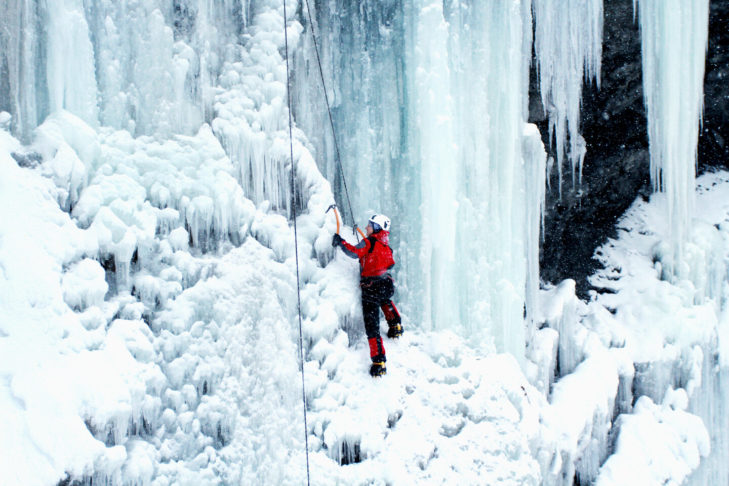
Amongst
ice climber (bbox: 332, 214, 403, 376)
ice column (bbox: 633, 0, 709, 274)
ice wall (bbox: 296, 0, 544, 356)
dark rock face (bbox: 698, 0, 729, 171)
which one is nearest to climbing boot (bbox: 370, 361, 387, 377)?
ice climber (bbox: 332, 214, 403, 376)

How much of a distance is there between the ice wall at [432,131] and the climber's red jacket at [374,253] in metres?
0.45

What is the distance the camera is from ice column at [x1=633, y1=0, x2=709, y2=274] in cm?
585

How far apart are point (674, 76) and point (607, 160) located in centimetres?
141

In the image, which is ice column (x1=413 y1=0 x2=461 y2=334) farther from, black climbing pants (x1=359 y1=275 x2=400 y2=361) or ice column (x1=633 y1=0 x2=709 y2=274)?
ice column (x1=633 y1=0 x2=709 y2=274)

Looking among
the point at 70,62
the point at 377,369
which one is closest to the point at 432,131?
the point at 377,369

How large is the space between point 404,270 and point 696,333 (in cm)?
364

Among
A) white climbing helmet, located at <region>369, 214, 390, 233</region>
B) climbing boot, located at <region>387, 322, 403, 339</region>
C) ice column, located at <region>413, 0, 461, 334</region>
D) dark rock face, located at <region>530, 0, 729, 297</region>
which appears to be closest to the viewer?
white climbing helmet, located at <region>369, 214, 390, 233</region>

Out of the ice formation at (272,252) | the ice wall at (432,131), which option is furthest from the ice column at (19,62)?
the ice wall at (432,131)

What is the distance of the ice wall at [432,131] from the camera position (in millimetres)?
4684

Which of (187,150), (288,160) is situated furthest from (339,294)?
(187,150)

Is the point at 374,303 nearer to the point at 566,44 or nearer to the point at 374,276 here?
the point at 374,276

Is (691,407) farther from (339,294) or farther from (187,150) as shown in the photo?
(187,150)

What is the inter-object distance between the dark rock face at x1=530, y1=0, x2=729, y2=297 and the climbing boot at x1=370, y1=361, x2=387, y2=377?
3.31m

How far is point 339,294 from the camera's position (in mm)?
4410
